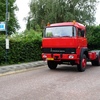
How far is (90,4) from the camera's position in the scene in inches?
1395

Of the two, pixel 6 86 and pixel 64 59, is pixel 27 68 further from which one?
pixel 6 86

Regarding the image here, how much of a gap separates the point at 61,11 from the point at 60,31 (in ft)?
67.5

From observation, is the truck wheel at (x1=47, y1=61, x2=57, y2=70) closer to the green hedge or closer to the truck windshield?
the truck windshield

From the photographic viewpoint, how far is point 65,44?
1411 cm

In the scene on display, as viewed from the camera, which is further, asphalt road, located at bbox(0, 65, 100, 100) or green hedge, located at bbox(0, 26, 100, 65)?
green hedge, located at bbox(0, 26, 100, 65)

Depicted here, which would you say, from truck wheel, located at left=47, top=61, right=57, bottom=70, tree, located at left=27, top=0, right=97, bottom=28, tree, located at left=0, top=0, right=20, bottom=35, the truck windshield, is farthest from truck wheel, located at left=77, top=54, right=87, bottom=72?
tree, located at left=0, top=0, right=20, bottom=35

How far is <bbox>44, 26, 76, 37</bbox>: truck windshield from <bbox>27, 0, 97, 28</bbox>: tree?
19.3 meters

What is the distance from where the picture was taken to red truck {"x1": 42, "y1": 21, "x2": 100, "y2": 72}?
14.0 meters

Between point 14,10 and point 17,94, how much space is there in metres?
44.8

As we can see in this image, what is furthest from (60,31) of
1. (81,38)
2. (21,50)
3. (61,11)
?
(61,11)

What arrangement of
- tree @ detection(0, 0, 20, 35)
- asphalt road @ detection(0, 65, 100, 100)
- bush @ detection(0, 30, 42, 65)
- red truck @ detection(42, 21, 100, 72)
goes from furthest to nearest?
tree @ detection(0, 0, 20, 35) → bush @ detection(0, 30, 42, 65) → red truck @ detection(42, 21, 100, 72) → asphalt road @ detection(0, 65, 100, 100)

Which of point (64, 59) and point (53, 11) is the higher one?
point (53, 11)

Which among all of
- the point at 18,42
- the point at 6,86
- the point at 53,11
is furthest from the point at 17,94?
the point at 53,11

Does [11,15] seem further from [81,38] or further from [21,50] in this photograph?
[81,38]
